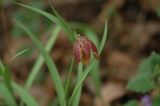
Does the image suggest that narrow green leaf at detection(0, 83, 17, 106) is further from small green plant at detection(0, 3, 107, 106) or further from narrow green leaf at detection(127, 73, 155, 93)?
narrow green leaf at detection(127, 73, 155, 93)

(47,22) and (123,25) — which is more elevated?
(47,22)

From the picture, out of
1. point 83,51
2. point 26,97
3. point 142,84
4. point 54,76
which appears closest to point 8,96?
point 26,97

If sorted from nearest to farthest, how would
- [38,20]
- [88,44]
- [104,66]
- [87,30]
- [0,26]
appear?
[88,44], [87,30], [104,66], [38,20], [0,26]

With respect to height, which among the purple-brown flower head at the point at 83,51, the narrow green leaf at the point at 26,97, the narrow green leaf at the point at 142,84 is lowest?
the narrow green leaf at the point at 142,84

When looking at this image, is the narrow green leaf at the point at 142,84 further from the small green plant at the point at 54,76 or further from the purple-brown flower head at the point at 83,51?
the purple-brown flower head at the point at 83,51

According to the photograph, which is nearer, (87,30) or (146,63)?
(146,63)

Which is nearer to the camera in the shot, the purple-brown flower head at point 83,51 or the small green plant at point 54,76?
the purple-brown flower head at point 83,51

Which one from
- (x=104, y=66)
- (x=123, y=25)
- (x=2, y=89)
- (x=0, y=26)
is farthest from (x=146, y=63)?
(x=0, y=26)

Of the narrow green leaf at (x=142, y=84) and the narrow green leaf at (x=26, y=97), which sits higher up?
the narrow green leaf at (x=26, y=97)

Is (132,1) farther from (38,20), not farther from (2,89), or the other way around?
(2,89)

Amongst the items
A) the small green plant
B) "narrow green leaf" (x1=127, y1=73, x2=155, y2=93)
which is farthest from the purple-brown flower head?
"narrow green leaf" (x1=127, y1=73, x2=155, y2=93)

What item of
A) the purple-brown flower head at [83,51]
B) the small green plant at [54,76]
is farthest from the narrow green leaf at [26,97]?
the purple-brown flower head at [83,51]
